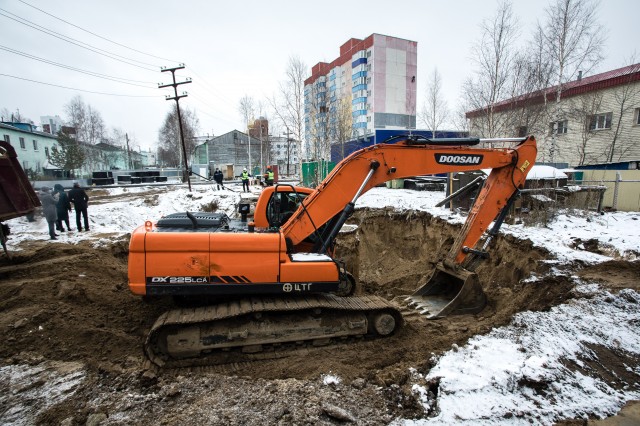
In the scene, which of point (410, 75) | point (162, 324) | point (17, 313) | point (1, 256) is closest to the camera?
point (162, 324)

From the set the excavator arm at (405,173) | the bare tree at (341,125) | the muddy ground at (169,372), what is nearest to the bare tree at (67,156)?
the bare tree at (341,125)

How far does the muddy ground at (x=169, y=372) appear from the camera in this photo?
3.17m

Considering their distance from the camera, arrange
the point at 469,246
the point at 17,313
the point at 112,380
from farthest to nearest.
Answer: the point at 469,246 < the point at 17,313 < the point at 112,380

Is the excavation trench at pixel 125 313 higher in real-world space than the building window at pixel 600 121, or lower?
lower

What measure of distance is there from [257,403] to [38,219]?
38.9ft

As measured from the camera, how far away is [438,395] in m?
3.30

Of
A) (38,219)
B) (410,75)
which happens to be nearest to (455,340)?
(38,219)

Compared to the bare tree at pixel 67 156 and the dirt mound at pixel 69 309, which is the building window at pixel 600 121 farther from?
the bare tree at pixel 67 156

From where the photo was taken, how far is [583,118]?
2088 centimetres

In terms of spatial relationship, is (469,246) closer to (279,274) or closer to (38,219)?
(279,274)

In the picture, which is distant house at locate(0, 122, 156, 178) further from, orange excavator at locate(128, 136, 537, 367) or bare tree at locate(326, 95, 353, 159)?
orange excavator at locate(128, 136, 537, 367)

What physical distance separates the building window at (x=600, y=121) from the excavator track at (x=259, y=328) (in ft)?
78.5

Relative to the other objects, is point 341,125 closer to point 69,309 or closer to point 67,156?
point 69,309

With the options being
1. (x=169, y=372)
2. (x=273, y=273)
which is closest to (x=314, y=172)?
(x=273, y=273)
